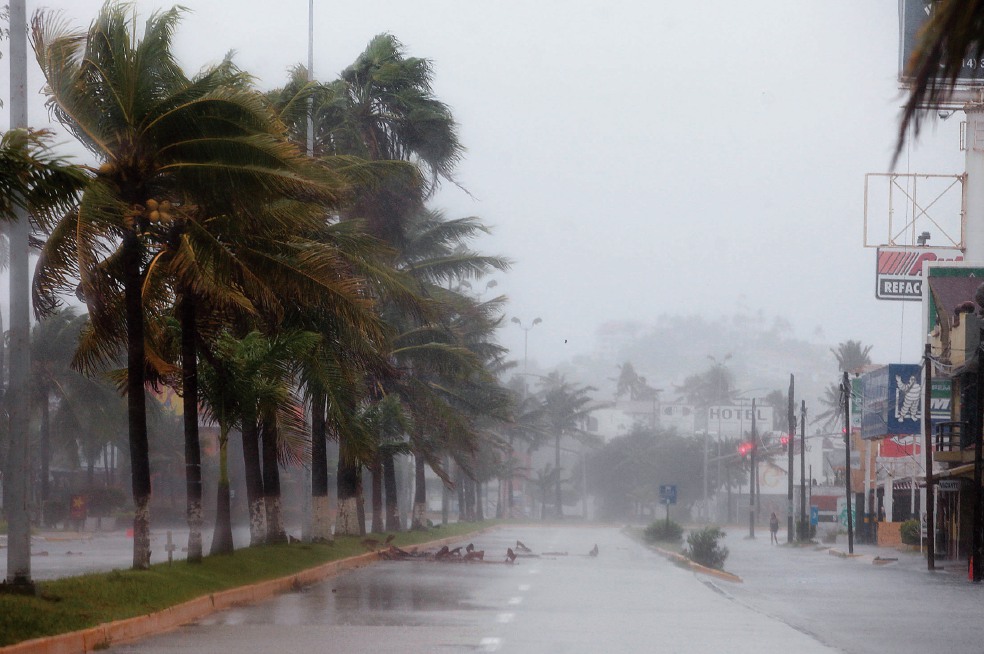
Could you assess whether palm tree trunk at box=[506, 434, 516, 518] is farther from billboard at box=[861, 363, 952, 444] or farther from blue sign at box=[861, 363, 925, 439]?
blue sign at box=[861, 363, 925, 439]

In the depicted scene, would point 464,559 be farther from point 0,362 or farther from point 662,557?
point 0,362

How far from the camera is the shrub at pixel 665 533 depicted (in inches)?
2133

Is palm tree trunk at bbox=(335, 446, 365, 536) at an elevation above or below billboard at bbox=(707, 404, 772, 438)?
above

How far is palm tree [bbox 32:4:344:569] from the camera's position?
17.5 metres

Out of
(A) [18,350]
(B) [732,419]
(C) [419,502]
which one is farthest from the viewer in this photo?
(B) [732,419]

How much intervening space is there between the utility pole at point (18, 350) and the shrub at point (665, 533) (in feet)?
134

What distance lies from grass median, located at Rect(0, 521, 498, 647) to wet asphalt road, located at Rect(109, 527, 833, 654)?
0.57m

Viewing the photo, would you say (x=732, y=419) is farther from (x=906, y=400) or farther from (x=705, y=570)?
(x=705, y=570)

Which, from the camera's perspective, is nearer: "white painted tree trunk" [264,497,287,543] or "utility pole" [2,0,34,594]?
"utility pole" [2,0,34,594]

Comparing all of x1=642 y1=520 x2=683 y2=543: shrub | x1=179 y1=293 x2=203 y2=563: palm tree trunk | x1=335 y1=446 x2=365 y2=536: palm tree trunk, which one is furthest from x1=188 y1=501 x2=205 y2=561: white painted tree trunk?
x1=642 y1=520 x2=683 y2=543: shrub

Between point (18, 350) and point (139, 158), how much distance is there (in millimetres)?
3599

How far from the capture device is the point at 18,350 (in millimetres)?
15461

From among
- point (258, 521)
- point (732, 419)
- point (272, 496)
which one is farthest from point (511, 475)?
point (732, 419)

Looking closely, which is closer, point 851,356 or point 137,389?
point 137,389
